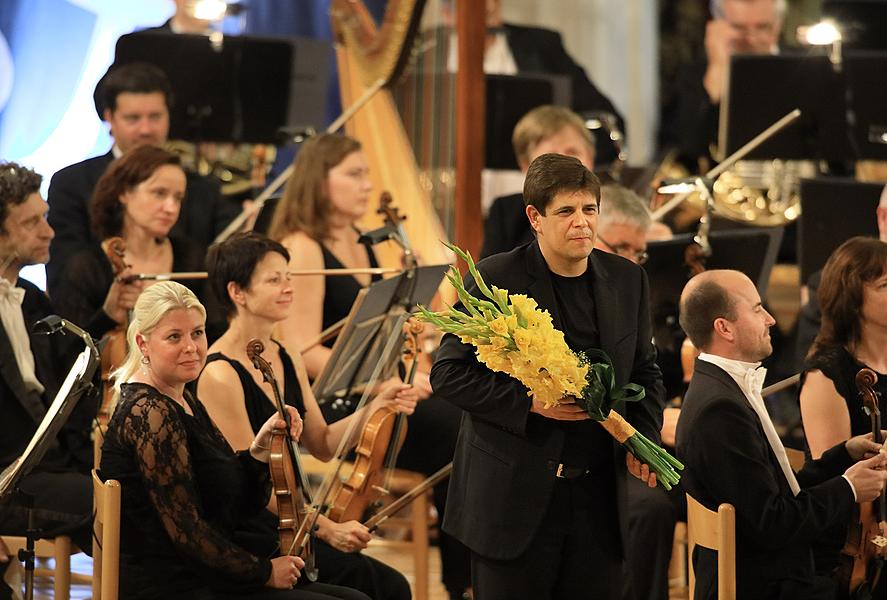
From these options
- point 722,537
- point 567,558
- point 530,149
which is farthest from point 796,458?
point 530,149

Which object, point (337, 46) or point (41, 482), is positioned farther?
point (337, 46)

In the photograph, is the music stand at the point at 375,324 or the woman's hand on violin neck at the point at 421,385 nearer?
the music stand at the point at 375,324

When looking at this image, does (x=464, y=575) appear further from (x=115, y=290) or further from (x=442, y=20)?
(x=442, y=20)

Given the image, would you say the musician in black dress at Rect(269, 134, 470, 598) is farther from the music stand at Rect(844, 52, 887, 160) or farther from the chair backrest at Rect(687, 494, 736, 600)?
the music stand at Rect(844, 52, 887, 160)

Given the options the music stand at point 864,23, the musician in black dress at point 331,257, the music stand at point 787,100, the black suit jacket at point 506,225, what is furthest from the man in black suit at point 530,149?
the music stand at point 864,23

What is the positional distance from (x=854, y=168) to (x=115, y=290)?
318cm

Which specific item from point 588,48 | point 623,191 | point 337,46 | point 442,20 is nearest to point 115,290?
point 623,191

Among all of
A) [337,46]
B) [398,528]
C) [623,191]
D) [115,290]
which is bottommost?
[398,528]

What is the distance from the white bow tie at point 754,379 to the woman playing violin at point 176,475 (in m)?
1.01

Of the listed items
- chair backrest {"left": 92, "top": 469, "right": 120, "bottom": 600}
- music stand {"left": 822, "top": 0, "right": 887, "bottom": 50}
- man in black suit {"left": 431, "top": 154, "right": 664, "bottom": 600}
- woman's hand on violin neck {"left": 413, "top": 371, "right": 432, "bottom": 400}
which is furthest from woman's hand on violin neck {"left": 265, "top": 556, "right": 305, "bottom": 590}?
music stand {"left": 822, "top": 0, "right": 887, "bottom": 50}

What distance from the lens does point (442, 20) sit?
211 inches

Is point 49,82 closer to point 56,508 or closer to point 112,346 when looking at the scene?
point 112,346

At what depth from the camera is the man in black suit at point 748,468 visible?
320 cm

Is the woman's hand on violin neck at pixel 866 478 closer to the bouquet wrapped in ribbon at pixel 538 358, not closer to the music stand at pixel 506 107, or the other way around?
the bouquet wrapped in ribbon at pixel 538 358
